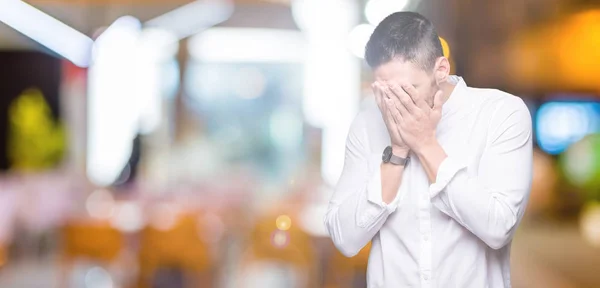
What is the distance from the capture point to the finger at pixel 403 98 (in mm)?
1406

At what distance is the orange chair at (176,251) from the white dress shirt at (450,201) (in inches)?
142

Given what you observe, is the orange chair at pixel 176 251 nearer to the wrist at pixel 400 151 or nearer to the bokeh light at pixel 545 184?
the wrist at pixel 400 151

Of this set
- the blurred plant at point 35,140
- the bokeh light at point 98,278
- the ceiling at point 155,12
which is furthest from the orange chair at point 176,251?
the blurred plant at point 35,140

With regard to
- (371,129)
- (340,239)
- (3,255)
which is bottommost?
(3,255)

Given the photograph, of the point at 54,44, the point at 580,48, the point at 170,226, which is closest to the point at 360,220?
the point at 54,44

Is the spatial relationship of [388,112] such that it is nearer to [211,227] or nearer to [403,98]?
[403,98]

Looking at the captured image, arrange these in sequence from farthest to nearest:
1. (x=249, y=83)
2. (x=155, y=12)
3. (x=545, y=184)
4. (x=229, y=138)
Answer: (x=545, y=184) < (x=249, y=83) < (x=229, y=138) < (x=155, y=12)

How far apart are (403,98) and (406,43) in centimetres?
13

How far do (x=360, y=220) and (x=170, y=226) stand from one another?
3.77 meters

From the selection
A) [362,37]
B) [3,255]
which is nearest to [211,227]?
[3,255]

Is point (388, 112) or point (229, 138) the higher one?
point (229, 138)

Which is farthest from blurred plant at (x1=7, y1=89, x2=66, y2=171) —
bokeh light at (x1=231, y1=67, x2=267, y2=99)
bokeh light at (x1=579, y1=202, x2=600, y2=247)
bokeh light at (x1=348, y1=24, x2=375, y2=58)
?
bokeh light at (x1=348, y1=24, x2=375, y2=58)

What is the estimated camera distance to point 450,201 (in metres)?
1.46

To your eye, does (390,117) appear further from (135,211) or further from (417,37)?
(135,211)
